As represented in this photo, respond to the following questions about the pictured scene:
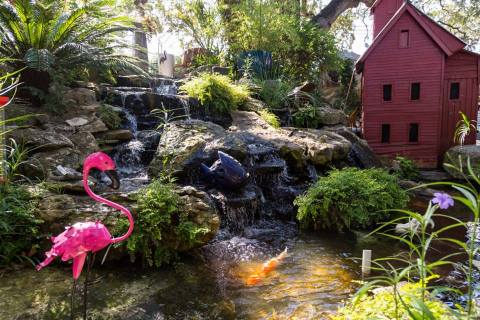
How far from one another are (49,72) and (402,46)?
903 cm

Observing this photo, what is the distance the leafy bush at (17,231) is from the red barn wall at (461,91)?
10.3 meters

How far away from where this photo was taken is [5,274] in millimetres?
3152

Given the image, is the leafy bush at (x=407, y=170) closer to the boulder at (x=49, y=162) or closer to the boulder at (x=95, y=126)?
the boulder at (x=95, y=126)

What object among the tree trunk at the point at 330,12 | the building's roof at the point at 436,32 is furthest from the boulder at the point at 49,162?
the tree trunk at the point at 330,12

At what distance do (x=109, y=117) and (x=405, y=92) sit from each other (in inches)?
319

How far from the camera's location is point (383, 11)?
38.5 feet

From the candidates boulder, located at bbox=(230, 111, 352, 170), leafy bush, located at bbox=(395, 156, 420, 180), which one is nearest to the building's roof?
leafy bush, located at bbox=(395, 156, 420, 180)

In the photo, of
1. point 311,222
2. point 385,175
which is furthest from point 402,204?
point 311,222

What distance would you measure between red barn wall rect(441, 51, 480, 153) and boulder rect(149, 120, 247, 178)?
719 cm

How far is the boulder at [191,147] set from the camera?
17.4ft

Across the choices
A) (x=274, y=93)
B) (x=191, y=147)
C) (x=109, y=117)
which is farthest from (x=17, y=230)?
(x=274, y=93)

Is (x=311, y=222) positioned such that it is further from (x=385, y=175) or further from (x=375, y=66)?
(x=375, y=66)

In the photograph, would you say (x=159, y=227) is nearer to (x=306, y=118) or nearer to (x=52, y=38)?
(x=52, y=38)

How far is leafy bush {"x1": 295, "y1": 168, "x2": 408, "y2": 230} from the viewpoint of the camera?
511 centimetres
